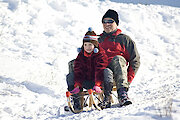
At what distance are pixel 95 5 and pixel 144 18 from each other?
2.22 m

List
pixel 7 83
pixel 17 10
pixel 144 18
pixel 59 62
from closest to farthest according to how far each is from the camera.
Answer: pixel 7 83
pixel 59 62
pixel 17 10
pixel 144 18

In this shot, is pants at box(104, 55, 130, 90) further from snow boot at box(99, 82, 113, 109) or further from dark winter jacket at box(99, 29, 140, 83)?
dark winter jacket at box(99, 29, 140, 83)

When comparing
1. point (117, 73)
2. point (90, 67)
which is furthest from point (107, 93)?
point (90, 67)

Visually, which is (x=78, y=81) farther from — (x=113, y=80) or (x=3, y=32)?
(x=3, y=32)

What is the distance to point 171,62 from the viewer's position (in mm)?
8711

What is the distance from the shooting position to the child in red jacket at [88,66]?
3454mm

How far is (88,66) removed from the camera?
3551 mm

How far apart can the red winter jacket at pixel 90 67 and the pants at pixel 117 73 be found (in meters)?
0.08

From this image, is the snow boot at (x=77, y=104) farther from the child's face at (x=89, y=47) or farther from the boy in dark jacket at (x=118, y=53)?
the child's face at (x=89, y=47)

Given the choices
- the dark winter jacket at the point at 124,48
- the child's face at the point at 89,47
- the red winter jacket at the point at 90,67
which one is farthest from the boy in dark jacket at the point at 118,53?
the child's face at the point at 89,47

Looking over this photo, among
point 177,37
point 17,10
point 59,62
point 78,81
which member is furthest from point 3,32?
point 177,37

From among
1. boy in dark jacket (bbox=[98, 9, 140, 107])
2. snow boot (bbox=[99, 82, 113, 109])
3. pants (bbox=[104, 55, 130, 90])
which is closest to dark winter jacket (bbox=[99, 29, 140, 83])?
boy in dark jacket (bbox=[98, 9, 140, 107])

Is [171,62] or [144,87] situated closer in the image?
[144,87]

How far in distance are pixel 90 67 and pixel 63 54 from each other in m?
4.57
